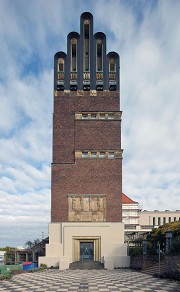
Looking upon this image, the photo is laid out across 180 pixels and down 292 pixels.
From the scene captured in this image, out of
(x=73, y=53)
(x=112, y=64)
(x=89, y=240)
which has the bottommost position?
(x=89, y=240)

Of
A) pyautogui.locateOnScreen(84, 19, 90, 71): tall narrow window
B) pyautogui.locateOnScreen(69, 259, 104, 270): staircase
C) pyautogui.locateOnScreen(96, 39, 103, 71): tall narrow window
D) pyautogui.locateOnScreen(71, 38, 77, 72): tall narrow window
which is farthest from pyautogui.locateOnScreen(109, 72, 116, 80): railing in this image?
pyautogui.locateOnScreen(69, 259, 104, 270): staircase

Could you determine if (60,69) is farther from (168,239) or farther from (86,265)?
(168,239)

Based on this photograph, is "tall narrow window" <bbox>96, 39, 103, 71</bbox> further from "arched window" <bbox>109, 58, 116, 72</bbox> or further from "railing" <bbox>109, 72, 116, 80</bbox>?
"railing" <bbox>109, 72, 116, 80</bbox>

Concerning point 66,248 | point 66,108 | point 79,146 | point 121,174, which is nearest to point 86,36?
point 66,108

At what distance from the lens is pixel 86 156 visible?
3988 centimetres

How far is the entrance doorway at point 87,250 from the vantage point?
38.4m

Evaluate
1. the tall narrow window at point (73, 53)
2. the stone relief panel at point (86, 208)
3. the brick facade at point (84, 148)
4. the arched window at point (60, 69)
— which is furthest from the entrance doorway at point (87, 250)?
the tall narrow window at point (73, 53)

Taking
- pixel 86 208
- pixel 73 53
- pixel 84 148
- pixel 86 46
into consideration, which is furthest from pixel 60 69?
pixel 86 208

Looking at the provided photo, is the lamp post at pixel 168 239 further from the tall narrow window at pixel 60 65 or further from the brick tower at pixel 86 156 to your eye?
the tall narrow window at pixel 60 65

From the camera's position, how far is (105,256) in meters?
37.6

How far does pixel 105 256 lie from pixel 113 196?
6197 millimetres

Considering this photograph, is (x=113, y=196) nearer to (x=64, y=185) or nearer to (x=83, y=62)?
(x=64, y=185)

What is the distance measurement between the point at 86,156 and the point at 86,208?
5595 mm

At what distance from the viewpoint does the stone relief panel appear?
126 feet
